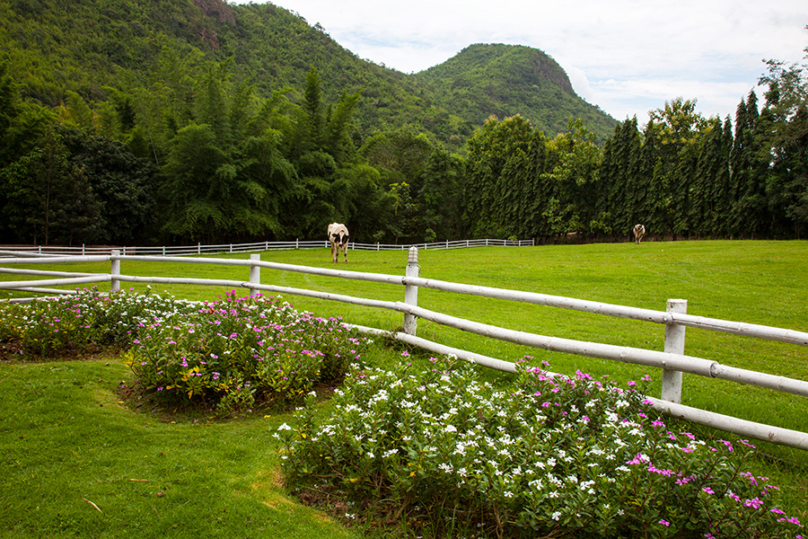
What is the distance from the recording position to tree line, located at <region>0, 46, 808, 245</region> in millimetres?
28578

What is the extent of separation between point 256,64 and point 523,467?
80.9 metres

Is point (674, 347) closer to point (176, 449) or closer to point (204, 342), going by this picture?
point (176, 449)

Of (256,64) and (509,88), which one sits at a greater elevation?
(509,88)

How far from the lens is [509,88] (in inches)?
4385

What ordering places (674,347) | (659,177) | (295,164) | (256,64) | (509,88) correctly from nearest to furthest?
(674,347) < (295,164) < (659,177) < (256,64) < (509,88)

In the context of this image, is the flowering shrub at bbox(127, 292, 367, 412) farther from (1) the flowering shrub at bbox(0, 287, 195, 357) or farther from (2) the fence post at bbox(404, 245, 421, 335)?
(1) the flowering shrub at bbox(0, 287, 195, 357)

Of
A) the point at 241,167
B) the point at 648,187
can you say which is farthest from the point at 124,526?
the point at 648,187

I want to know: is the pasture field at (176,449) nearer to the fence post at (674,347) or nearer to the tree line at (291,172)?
the fence post at (674,347)

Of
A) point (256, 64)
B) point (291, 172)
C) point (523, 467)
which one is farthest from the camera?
point (256, 64)

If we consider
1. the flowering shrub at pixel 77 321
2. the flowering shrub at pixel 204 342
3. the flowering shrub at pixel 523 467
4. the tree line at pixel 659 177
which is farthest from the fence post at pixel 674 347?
the tree line at pixel 659 177

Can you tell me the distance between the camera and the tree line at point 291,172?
28578 millimetres

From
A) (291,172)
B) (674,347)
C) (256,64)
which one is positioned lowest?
(674,347)

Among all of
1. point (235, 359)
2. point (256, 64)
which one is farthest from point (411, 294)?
point (256, 64)

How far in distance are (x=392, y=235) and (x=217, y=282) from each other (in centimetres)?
3964
